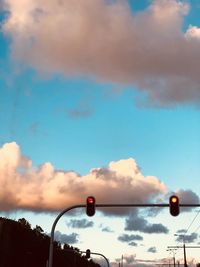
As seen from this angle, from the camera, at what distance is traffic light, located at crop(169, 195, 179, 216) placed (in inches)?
846

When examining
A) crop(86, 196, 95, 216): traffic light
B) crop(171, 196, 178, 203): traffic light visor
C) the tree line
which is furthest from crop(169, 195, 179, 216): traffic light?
the tree line

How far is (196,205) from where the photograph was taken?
907 inches

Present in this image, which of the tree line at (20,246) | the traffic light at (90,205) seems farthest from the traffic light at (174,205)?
the tree line at (20,246)

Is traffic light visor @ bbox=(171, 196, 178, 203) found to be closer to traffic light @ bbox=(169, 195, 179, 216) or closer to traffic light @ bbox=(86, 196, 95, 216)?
traffic light @ bbox=(169, 195, 179, 216)

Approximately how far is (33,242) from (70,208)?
54972 millimetres

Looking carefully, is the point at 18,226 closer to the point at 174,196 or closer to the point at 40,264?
the point at 40,264

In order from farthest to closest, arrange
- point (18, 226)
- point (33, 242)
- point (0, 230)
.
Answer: point (33, 242) → point (18, 226) → point (0, 230)

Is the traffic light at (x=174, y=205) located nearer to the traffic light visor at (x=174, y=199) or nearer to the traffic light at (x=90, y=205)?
the traffic light visor at (x=174, y=199)

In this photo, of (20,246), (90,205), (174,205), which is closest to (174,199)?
(174,205)

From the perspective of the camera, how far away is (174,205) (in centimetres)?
2161

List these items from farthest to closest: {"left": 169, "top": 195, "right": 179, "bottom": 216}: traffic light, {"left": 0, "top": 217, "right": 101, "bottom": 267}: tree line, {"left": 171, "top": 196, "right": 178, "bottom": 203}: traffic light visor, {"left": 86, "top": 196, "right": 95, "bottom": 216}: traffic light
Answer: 1. {"left": 0, "top": 217, "right": 101, "bottom": 267}: tree line
2. {"left": 86, "top": 196, "right": 95, "bottom": 216}: traffic light
3. {"left": 171, "top": 196, "right": 178, "bottom": 203}: traffic light visor
4. {"left": 169, "top": 195, "right": 179, "bottom": 216}: traffic light

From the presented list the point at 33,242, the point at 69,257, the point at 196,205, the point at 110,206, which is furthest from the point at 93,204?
the point at 69,257

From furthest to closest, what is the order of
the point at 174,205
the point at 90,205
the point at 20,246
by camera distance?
the point at 20,246, the point at 90,205, the point at 174,205

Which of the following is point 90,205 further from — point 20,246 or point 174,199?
point 20,246
